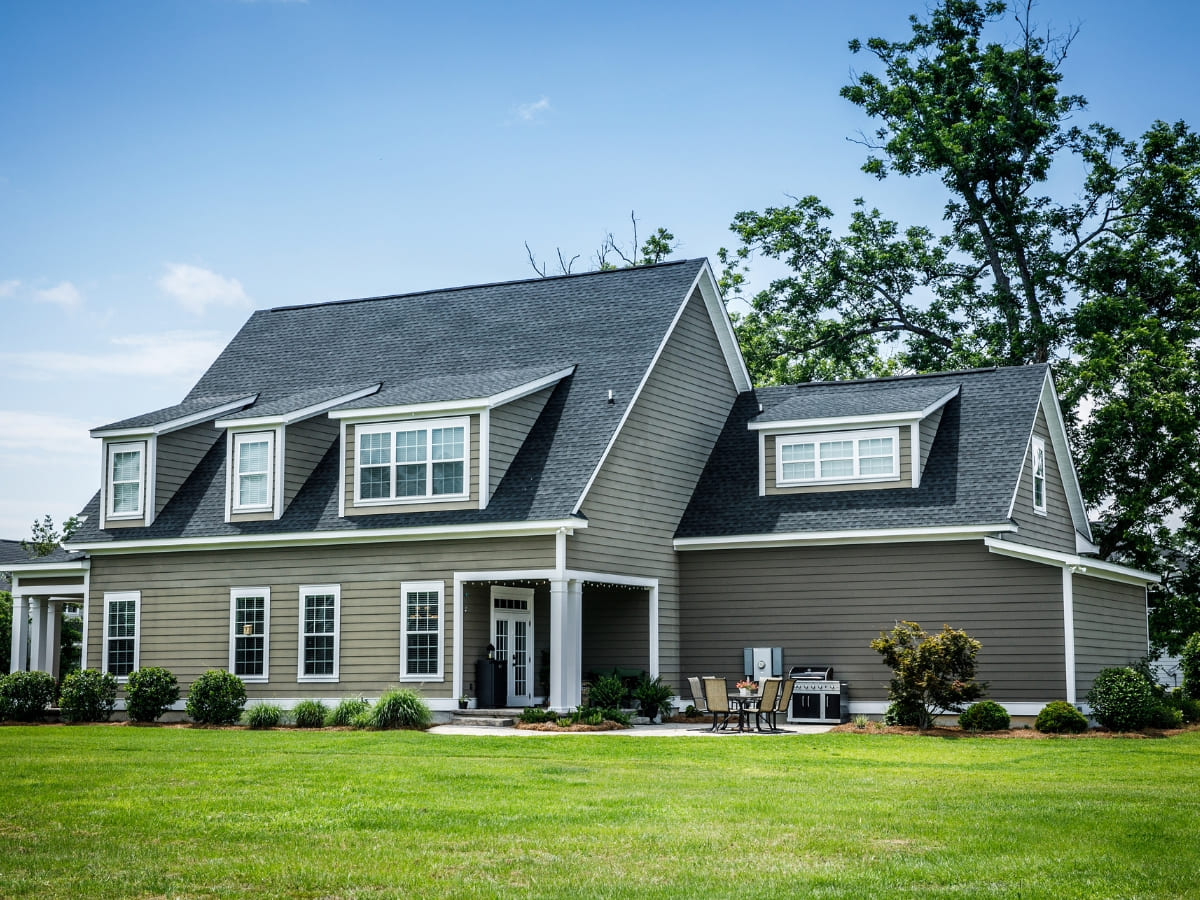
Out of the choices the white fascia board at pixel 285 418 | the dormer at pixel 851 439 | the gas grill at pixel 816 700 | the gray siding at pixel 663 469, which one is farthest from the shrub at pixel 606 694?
the white fascia board at pixel 285 418

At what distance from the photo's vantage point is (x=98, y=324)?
2331 cm

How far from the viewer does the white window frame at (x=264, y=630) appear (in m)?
26.3

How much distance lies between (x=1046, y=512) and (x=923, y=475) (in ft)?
10.4

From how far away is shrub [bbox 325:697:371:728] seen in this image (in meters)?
23.7

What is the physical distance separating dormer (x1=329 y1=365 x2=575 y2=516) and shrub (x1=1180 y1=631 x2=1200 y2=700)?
16350 millimetres

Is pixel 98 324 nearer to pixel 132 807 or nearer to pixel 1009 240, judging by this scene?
pixel 132 807

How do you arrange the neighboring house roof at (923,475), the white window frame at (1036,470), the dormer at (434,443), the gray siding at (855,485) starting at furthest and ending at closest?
the white window frame at (1036,470)
the gray siding at (855,485)
the neighboring house roof at (923,475)
the dormer at (434,443)

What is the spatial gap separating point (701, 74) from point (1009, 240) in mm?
16176

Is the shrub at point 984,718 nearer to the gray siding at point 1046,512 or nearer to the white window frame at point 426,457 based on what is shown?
the gray siding at point 1046,512

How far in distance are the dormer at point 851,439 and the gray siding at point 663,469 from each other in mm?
1491

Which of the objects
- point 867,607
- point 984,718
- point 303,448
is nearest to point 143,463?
point 303,448

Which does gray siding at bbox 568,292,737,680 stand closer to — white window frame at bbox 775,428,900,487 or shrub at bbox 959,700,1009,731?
white window frame at bbox 775,428,900,487

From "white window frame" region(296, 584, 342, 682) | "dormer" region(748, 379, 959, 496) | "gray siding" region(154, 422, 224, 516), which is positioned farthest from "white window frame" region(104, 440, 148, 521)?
"dormer" region(748, 379, 959, 496)

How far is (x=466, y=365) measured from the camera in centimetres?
2848
